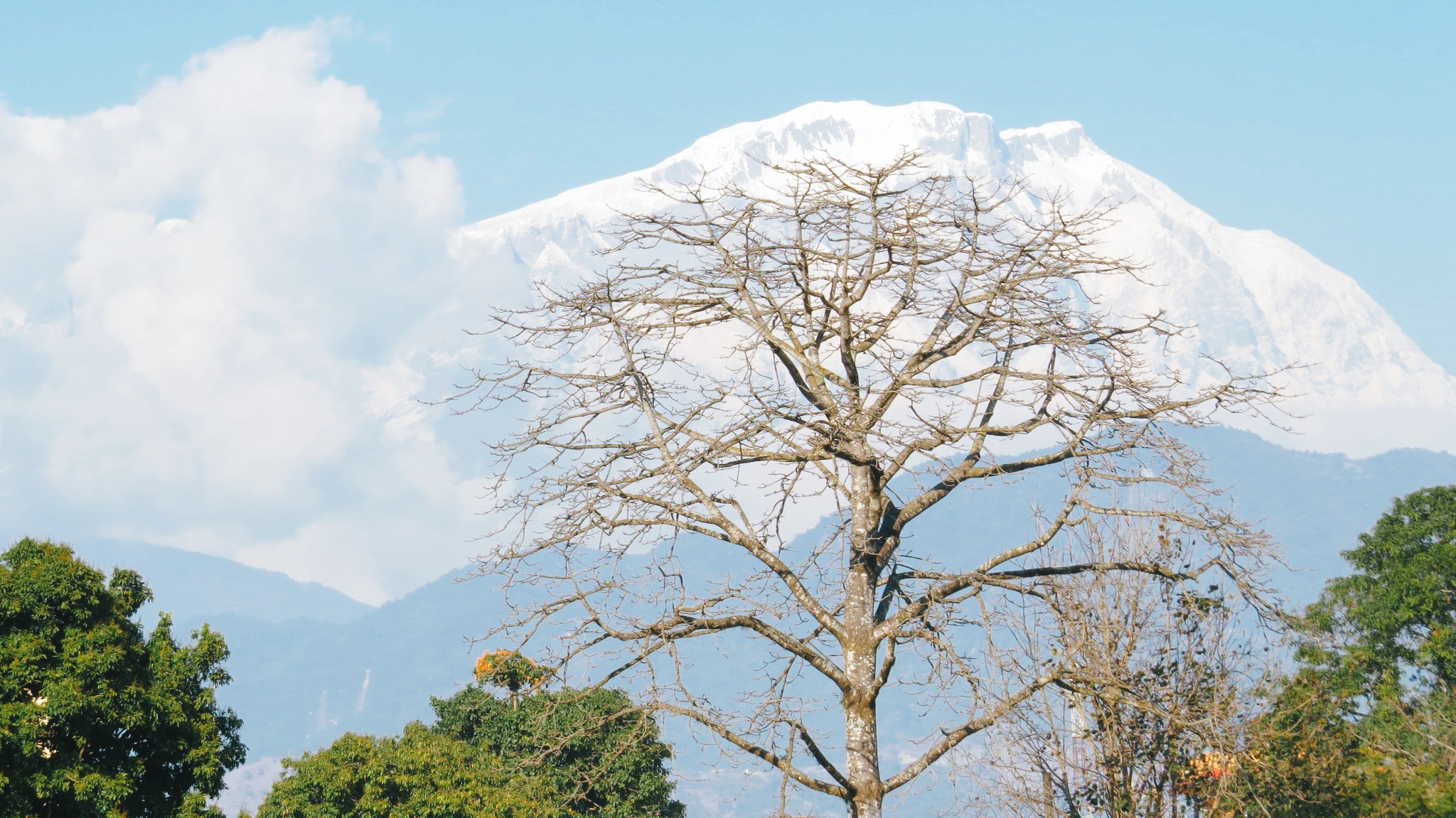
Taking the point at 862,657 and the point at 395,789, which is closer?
the point at 862,657

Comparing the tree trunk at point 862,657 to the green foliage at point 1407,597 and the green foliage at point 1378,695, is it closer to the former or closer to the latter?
the green foliage at point 1378,695

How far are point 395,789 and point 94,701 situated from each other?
7.84m

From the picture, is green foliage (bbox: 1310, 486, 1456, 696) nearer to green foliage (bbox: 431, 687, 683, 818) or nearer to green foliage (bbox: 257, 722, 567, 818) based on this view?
green foliage (bbox: 431, 687, 683, 818)

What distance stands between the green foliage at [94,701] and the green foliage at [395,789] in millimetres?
3664

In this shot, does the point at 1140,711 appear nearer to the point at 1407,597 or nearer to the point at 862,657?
the point at 862,657

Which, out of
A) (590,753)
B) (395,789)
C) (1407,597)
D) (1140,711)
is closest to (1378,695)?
(590,753)

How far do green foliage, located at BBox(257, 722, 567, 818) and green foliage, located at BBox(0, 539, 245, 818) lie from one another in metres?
3.66

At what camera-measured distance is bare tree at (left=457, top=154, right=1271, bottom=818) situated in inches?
401

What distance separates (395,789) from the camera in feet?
86.9

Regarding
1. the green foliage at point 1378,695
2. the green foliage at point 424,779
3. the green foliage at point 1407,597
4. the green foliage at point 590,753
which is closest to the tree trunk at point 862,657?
the green foliage at point 1378,695

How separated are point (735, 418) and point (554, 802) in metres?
17.0

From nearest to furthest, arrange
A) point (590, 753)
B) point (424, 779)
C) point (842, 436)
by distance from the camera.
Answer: point (842, 436) → point (424, 779) → point (590, 753)

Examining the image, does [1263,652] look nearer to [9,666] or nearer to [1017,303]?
[1017,303]

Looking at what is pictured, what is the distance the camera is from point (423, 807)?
25531 millimetres
